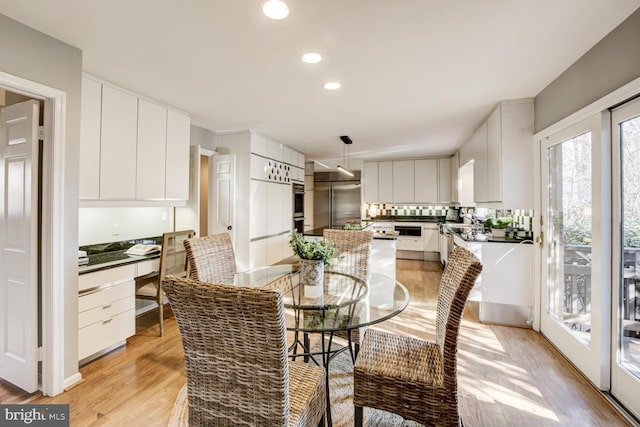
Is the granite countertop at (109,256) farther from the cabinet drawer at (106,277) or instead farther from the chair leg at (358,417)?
the chair leg at (358,417)

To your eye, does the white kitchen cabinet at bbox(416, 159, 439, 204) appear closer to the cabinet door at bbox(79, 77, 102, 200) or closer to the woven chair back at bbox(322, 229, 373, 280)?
the woven chair back at bbox(322, 229, 373, 280)

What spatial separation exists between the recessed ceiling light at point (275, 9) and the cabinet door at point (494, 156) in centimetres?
249

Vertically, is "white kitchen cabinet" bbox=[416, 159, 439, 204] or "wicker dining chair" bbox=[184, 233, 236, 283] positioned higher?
"white kitchen cabinet" bbox=[416, 159, 439, 204]

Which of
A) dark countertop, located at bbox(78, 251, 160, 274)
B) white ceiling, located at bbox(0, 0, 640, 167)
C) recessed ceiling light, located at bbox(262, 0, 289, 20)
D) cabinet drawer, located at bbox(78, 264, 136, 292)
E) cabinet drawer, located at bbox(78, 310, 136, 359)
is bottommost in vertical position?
cabinet drawer, located at bbox(78, 310, 136, 359)

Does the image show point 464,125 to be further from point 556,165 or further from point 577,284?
point 577,284

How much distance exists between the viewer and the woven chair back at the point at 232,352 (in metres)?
0.91

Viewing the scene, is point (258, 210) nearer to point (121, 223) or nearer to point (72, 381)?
point (121, 223)

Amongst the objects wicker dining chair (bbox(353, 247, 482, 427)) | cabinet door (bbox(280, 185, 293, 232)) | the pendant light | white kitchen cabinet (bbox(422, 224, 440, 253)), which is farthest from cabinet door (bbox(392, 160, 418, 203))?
wicker dining chair (bbox(353, 247, 482, 427))

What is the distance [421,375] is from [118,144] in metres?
2.94

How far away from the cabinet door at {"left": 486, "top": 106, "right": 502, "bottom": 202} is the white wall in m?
3.82

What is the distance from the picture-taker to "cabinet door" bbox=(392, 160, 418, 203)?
6500mm

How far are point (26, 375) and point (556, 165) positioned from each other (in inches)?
174

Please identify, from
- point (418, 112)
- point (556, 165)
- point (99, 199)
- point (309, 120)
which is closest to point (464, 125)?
point (418, 112)

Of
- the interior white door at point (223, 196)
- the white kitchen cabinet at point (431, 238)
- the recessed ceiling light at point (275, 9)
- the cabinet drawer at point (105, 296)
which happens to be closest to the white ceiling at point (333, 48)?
the recessed ceiling light at point (275, 9)
